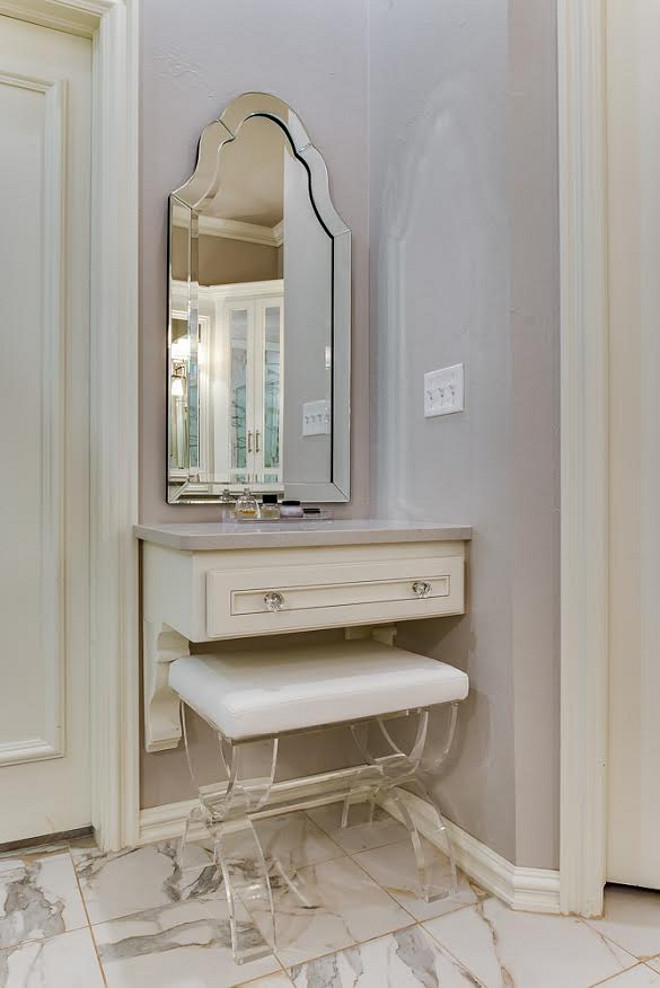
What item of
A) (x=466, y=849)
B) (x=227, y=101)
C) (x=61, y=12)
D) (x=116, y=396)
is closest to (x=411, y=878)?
(x=466, y=849)

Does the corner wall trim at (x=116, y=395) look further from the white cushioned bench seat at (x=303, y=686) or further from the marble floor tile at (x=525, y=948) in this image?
the marble floor tile at (x=525, y=948)

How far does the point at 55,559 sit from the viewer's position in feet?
5.77

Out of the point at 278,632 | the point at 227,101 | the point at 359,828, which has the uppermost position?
the point at 227,101

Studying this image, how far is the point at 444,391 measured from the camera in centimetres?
172

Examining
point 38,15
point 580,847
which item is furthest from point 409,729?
point 38,15

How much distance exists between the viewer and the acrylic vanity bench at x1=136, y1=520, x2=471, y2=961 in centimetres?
136

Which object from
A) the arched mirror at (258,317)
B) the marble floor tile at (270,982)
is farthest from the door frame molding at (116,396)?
the marble floor tile at (270,982)

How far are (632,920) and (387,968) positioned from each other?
21.0 inches

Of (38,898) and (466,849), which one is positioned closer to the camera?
(38,898)

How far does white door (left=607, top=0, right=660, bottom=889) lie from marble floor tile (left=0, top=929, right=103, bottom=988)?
1076 millimetres

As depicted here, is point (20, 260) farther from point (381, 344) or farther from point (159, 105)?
point (381, 344)

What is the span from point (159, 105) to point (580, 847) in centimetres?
201

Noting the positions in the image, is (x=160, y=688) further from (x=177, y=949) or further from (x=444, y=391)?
(x=444, y=391)

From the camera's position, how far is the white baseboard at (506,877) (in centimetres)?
145
